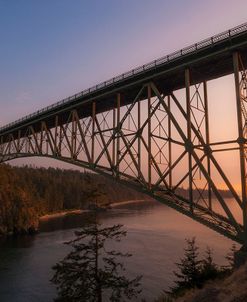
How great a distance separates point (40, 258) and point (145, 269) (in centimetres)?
1600

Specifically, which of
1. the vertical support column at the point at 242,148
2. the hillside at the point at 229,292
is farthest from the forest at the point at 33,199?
the hillside at the point at 229,292

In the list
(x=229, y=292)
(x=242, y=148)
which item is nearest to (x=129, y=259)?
(x=242, y=148)

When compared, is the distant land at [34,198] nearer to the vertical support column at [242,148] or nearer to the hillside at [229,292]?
the vertical support column at [242,148]

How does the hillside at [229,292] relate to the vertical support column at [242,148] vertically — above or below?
below

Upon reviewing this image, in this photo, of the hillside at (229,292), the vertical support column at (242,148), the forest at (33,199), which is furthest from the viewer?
the forest at (33,199)

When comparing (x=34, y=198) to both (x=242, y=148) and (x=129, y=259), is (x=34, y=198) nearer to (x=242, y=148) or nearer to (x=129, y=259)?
(x=129, y=259)

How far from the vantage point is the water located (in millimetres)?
33188

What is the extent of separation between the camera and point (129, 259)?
42312 mm

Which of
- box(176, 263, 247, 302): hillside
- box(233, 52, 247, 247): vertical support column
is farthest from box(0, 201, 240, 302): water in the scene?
box(176, 263, 247, 302): hillside

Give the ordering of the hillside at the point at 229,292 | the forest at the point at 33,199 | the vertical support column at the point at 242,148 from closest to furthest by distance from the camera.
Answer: the hillside at the point at 229,292 → the vertical support column at the point at 242,148 → the forest at the point at 33,199

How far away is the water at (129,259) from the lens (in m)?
33.2

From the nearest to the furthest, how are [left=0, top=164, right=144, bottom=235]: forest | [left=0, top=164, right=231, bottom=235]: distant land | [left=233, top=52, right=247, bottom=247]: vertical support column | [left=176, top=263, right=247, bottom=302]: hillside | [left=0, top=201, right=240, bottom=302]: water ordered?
[left=176, top=263, right=247, bottom=302]: hillside, [left=233, top=52, right=247, bottom=247]: vertical support column, [left=0, top=164, right=231, bottom=235]: distant land, [left=0, top=164, right=144, bottom=235]: forest, [left=0, top=201, right=240, bottom=302]: water

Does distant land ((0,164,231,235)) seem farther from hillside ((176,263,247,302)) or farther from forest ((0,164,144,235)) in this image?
hillside ((176,263,247,302))

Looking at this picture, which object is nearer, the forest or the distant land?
the distant land
